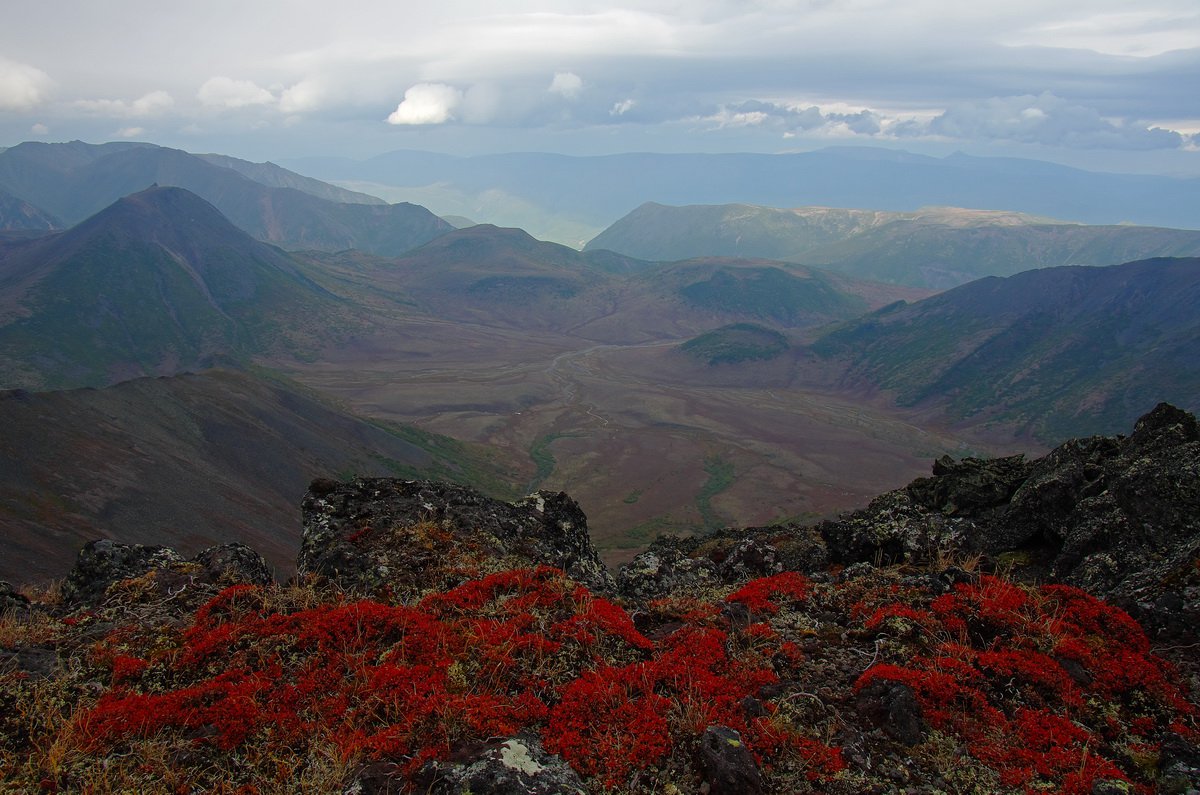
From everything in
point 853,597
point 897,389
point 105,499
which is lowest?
point 897,389

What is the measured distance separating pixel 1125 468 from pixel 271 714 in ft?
36.7

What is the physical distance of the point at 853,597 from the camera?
7395 mm

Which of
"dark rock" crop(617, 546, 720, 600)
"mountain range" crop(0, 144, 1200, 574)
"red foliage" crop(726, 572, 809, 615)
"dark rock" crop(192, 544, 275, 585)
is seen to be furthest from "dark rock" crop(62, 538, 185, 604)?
"mountain range" crop(0, 144, 1200, 574)

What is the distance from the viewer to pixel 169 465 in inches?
1660

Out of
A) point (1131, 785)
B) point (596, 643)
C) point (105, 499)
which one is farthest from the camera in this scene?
point (105, 499)

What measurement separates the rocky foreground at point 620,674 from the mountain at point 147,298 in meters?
115

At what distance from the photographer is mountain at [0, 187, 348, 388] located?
110 m

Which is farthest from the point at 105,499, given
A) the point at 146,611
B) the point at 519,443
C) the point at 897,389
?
the point at 897,389

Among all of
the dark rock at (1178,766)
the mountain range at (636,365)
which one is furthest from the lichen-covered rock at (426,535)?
the mountain range at (636,365)

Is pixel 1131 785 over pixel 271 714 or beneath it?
beneath

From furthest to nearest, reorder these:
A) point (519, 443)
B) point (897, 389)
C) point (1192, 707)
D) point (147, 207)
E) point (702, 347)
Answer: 1. point (147, 207)
2. point (702, 347)
3. point (897, 389)
4. point (519, 443)
5. point (1192, 707)

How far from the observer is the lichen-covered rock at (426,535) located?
8336 mm

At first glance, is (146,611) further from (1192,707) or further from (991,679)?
(1192,707)

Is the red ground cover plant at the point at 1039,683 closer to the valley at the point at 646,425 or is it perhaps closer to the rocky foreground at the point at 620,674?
the rocky foreground at the point at 620,674
